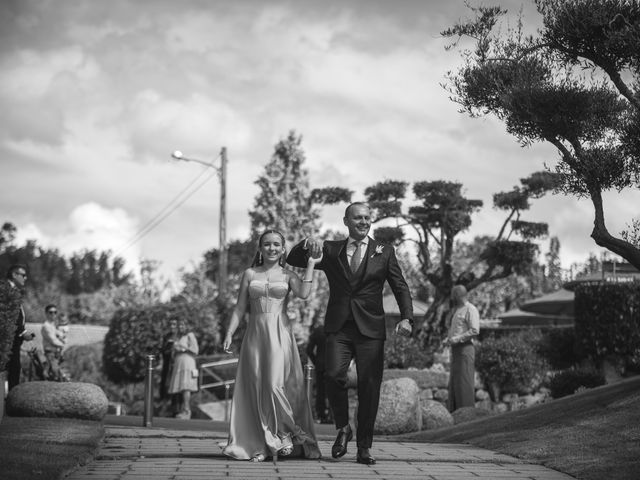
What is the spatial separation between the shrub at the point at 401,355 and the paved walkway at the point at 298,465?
14.0 metres

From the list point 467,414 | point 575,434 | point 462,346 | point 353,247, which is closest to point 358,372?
point 353,247

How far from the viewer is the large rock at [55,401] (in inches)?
463

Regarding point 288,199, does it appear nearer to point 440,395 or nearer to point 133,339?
point 133,339

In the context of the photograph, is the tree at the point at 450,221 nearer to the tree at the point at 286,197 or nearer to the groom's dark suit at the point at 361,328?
the tree at the point at 286,197

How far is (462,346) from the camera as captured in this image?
1468cm

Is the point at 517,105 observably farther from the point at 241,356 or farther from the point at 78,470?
the point at 78,470

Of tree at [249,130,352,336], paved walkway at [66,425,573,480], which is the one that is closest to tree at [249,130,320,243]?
tree at [249,130,352,336]

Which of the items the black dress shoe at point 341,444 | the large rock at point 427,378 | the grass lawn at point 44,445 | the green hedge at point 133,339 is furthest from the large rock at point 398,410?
the green hedge at point 133,339

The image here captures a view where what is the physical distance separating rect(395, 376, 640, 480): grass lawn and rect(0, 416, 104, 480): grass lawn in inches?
151

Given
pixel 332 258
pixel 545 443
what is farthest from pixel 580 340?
pixel 332 258

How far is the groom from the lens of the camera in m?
7.93

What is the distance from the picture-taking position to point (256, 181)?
160ft

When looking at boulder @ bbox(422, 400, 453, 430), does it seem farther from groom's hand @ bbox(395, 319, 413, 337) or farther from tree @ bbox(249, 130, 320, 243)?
tree @ bbox(249, 130, 320, 243)

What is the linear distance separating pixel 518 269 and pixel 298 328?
11.7 m
